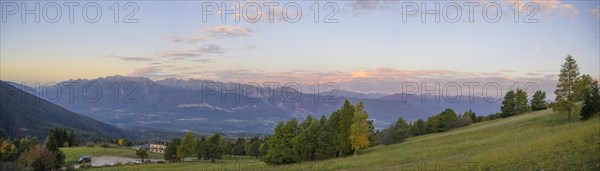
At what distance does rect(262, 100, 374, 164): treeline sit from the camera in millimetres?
71562

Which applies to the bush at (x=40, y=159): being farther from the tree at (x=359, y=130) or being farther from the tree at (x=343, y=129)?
the tree at (x=359, y=130)

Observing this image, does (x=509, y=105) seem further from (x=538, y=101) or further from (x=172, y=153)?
(x=172, y=153)

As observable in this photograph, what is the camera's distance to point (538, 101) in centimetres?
10850

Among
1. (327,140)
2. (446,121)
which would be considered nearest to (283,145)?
(327,140)

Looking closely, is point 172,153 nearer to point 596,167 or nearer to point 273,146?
point 273,146

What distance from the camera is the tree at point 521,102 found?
360 feet

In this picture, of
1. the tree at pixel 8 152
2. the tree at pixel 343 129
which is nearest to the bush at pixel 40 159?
the tree at pixel 8 152

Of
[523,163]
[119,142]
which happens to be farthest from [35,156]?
[119,142]

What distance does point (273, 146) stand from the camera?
247ft

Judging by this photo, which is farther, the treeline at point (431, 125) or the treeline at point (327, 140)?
the treeline at point (431, 125)

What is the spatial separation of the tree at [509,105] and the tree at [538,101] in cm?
425

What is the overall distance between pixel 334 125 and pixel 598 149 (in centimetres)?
4650

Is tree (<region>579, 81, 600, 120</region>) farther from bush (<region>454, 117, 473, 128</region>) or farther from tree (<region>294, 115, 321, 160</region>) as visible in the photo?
bush (<region>454, 117, 473, 128</region>)

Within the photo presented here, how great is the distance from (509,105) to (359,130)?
5964 centimetres
